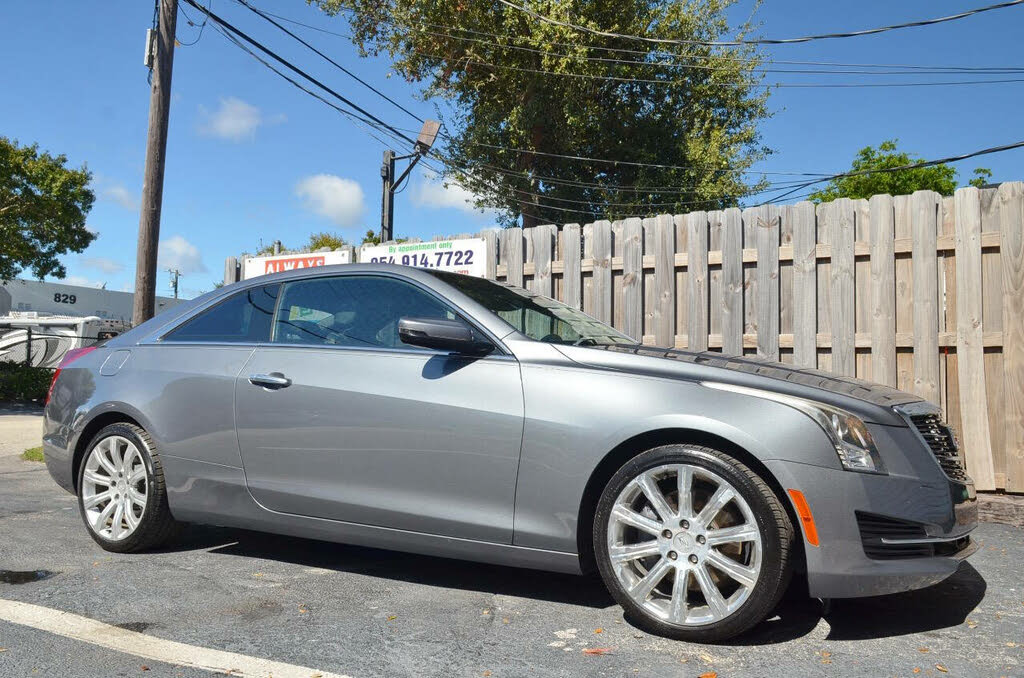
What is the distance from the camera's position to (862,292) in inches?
247

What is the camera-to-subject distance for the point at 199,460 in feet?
13.8

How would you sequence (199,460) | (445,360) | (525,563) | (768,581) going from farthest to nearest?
(199,460) < (445,360) < (525,563) < (768,581)

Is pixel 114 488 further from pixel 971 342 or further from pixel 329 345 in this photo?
pixel 971 342

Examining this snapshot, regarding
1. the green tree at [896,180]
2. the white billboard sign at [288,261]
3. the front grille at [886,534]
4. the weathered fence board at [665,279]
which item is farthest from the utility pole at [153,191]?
the green tree at [896,180]

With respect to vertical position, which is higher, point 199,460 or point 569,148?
point 569,148

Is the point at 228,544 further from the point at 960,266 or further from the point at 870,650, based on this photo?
the point at 960,266

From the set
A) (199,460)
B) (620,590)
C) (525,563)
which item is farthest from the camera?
(199,460)

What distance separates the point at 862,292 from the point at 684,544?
3829mm

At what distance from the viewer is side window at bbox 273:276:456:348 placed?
3.97m

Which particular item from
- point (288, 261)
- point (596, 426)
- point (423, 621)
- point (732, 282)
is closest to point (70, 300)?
point (288, 261)

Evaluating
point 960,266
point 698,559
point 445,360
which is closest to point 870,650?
point 698,559

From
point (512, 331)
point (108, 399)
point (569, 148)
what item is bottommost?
point (108, 399)

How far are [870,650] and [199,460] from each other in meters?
3.12

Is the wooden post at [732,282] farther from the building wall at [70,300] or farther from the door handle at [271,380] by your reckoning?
the building wall at [70,300]
